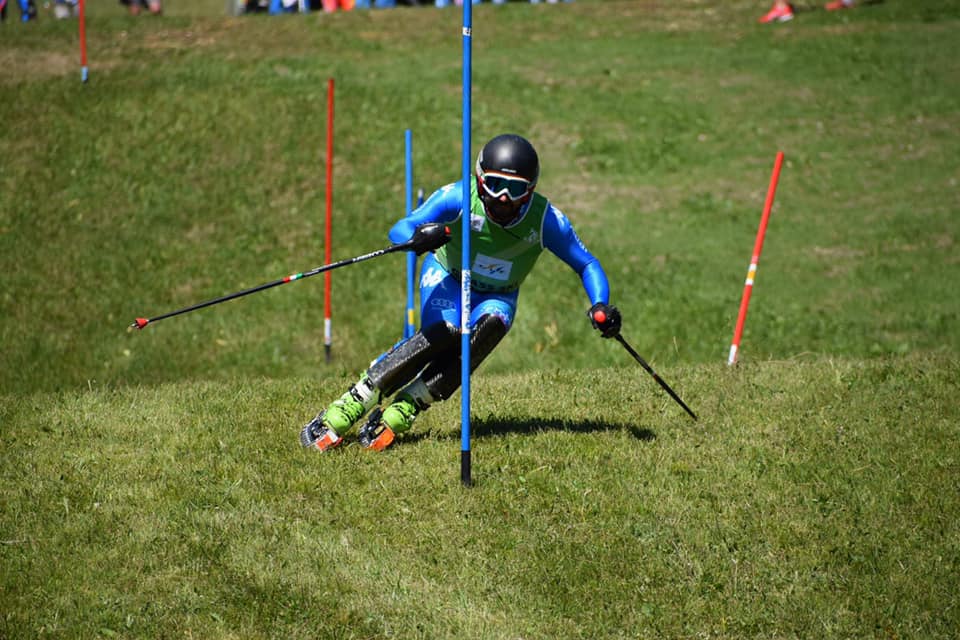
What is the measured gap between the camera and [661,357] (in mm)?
16500

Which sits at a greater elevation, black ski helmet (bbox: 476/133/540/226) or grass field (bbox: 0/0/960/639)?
black ski helmet (bbox: 476/133/540/226)

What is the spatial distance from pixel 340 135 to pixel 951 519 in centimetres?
1647

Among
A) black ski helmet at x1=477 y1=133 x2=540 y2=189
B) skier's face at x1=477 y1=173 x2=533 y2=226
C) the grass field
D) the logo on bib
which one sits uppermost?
black ski helmet at x1=477 y1=133 x2=540 y2=189

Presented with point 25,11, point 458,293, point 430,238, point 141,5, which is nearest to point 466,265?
point 430,238

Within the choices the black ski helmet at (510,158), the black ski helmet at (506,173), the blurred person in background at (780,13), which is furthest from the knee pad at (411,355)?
the blurred person in background at (780,13)

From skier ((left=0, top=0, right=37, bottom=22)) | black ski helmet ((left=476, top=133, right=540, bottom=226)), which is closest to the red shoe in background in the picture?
skier ((left=0, top=0, right=37, bottom=22))

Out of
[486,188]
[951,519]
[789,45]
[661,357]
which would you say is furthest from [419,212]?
[789,45]

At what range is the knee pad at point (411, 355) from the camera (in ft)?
28.5

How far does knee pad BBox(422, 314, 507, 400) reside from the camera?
8.70 m

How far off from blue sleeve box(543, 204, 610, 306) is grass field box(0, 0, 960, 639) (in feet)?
4.24

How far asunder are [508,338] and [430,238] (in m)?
9.30

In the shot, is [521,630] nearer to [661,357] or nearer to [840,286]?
[661,357]

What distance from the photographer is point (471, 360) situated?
8.77 metres

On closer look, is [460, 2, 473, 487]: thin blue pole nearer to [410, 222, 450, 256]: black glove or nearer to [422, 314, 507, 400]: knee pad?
[410, 222, 450, 256]: black glove
